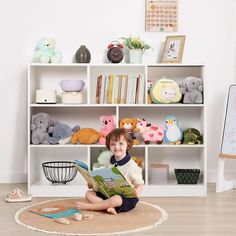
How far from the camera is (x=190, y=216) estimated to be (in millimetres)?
2838

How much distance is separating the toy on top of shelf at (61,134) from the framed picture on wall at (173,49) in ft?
2.77

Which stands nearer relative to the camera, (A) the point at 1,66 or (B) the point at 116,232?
(B) the point at 116,232

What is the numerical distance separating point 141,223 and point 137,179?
0.33 metres

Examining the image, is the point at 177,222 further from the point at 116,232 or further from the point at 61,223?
the point at 61,223

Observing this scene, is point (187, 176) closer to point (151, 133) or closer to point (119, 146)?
point (151, 133)

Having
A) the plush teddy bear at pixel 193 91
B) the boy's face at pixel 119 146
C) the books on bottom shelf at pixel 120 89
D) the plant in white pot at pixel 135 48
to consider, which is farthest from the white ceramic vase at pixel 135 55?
the boy's face at pixel 119 146

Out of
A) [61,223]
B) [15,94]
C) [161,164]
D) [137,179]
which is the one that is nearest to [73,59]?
[15,94]

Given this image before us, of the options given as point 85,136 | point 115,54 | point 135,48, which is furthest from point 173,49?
point 85,136

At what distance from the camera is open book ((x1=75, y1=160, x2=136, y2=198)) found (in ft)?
8.95

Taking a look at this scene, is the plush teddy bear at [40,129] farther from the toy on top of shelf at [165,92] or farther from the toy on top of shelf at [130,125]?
A: the toy on top of shelf at [165,92]

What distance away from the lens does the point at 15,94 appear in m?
3.92

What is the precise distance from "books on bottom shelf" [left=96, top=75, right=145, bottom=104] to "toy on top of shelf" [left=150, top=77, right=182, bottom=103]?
0.09 m

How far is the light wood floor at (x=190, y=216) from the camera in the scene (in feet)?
8.21

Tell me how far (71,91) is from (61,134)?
31 cm
